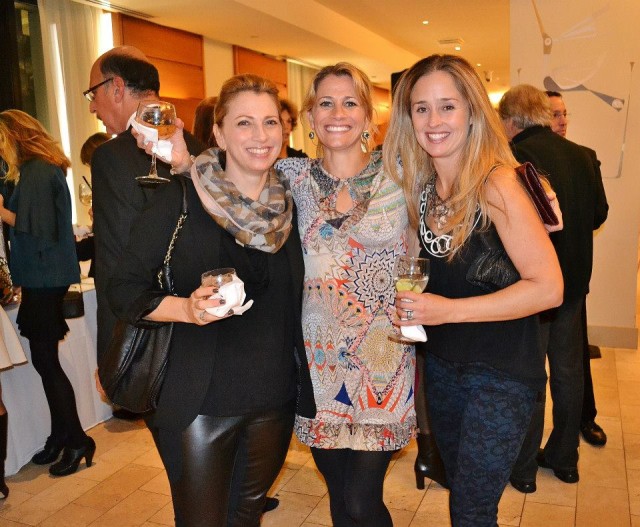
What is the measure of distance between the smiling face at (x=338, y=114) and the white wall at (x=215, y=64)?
7.35m

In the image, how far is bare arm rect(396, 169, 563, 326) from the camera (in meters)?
1.66

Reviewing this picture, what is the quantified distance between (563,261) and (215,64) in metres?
7.46

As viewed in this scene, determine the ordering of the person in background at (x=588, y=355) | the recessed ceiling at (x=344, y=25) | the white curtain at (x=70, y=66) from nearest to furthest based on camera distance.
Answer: the person in background at (x=588, y=355) → the white curtain at (x=70, y=66) → the recessed ceiling at (x=344, y=25)

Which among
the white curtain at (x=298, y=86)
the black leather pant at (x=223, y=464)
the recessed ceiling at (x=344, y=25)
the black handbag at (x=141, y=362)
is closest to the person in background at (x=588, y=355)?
the black leather pant at (x=223, y=464)

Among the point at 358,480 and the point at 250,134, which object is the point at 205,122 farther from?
the point at 358,480

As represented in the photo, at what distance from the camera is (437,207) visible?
1849 millimetres

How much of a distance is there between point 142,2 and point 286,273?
6116mm

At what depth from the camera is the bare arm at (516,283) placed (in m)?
1.66

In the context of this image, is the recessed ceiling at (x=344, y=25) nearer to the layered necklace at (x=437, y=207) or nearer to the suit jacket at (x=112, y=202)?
the suit jacket at (x=112, y=202)

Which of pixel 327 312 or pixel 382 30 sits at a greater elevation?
pixel 382 30

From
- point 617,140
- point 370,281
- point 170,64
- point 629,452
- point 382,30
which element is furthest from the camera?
point 382,30

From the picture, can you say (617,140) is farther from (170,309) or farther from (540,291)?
(170,309)

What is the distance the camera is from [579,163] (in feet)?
10.4

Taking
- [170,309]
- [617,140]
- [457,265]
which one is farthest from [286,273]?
[617,140]
